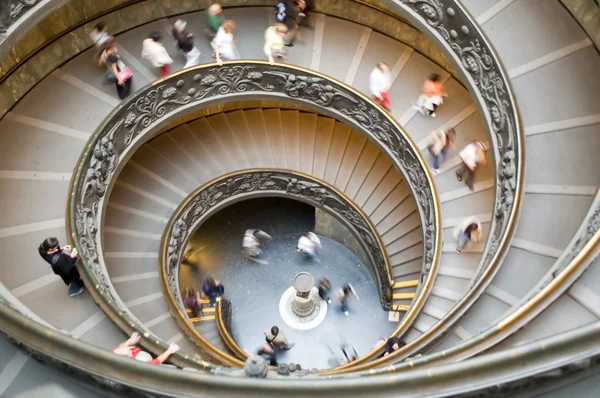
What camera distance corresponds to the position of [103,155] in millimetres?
8836

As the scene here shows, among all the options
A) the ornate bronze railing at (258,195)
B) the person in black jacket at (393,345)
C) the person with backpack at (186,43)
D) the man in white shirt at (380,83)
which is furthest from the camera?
the ornate bronze railing at (258,195)

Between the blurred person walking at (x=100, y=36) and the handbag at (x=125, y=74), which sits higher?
the blurred person walking at (x=100, y=36)

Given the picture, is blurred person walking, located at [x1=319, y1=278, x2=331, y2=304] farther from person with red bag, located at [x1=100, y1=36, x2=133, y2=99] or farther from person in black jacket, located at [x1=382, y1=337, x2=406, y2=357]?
person with red bag, located at [x1=100, y1=36, x2=133, y2=99]

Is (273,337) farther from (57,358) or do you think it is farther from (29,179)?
(57,358)

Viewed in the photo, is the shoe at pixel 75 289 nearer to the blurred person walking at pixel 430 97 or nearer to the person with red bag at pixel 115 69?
the person with red bag at pixel 115 69

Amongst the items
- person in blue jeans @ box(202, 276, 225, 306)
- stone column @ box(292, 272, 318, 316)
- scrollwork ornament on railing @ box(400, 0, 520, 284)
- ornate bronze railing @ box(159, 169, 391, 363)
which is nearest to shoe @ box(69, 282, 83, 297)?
ornate bronze railing @ box(159, 169, 391, 363)

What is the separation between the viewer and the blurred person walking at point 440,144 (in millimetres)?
9562

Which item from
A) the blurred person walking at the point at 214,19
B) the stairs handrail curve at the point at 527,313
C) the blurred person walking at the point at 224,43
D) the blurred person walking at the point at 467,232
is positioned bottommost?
the stairs handrail curve at the point at 527,313

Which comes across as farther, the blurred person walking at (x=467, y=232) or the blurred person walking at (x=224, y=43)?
the blurred person walking at (x=224, y=43)

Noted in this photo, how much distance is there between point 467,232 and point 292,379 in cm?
614

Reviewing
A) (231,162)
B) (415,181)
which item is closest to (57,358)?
(415,181)

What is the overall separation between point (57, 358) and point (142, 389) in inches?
30.3

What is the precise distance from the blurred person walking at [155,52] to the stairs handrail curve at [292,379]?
696cm

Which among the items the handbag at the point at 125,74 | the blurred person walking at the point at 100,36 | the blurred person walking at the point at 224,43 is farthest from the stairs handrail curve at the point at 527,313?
the blurred person walking at the point at 100,36
